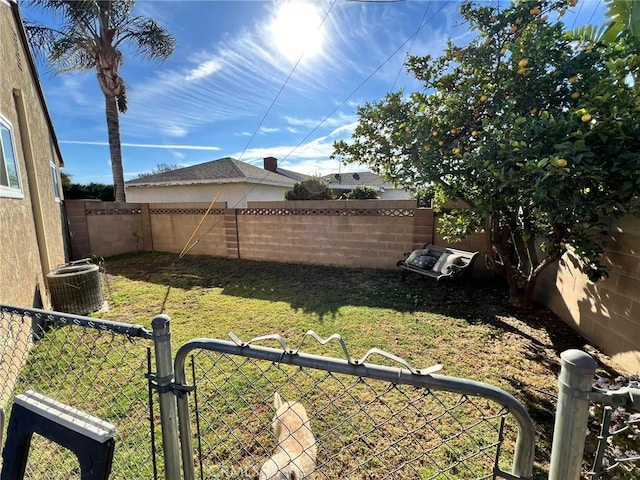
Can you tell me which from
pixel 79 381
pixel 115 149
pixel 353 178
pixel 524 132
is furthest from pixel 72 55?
pixel 353 178

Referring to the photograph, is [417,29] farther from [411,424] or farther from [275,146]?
[275,146]

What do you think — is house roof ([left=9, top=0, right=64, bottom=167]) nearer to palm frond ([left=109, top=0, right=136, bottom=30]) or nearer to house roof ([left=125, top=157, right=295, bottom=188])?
palm frond ([left=109, top=0, right=136, bottom=30])

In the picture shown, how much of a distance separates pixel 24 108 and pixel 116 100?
8245mm

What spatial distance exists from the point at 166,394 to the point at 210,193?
1263 cm

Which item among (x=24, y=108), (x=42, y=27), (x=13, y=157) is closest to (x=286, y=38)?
(x=24, y=108)

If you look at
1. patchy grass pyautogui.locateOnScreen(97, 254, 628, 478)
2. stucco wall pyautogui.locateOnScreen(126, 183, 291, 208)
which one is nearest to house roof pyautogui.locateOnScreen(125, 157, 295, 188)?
stucco wall pyautogui.locateOnScreen(126, 183, 291, 208)

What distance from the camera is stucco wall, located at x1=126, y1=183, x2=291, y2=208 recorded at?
1220cm

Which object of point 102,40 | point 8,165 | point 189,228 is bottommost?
point 189,228

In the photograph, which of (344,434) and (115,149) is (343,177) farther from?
(344,434)

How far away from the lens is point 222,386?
2881mm

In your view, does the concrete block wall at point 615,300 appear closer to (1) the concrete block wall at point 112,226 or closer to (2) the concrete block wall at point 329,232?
(2) the concrete block wall at point 329,232

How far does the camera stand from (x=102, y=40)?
10266mm

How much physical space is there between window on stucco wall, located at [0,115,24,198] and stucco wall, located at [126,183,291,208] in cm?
691

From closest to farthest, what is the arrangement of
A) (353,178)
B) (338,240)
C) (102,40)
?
(338,240) < (102,40) < (353,178)
